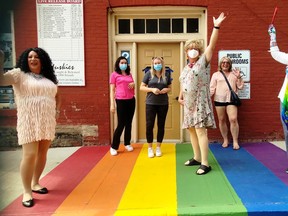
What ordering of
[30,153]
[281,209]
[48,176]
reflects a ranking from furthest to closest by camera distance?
[48,176] → [30,153] → [281,209]

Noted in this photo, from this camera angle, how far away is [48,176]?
4.82 m

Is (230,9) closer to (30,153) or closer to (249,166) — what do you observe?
(249,166)

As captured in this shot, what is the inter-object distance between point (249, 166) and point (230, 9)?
3.25 metres

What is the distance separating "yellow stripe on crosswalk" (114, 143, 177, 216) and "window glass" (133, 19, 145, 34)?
278 cm

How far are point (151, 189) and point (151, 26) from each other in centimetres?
392

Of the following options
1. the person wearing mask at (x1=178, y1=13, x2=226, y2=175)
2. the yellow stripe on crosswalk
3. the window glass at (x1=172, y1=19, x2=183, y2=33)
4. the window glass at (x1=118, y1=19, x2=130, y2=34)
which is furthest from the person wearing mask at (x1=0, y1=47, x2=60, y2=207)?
the window glass at (x1=172, y1=19, x2=183, y2=33)

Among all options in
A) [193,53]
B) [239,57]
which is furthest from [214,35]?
[239,57]

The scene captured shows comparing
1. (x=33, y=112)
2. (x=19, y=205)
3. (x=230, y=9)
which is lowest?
(x=19, y=205)

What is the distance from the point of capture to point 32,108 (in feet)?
12.1

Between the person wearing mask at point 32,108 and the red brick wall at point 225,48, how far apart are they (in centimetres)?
282

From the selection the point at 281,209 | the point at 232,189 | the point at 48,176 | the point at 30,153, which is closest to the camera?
the point at 281,209

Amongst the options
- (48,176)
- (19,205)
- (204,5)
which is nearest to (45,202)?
(19,205)

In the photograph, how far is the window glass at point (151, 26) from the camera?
268 inches

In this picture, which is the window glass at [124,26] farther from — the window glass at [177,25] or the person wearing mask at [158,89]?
the person wearing mask at [158,89]
